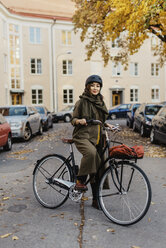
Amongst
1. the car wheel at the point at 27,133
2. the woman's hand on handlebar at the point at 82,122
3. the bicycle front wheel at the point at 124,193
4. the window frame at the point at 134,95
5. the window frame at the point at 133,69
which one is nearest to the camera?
the bicycle front wheel at the point at 124,193

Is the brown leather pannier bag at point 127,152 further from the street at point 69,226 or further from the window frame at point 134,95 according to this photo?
the window frame at point 134,95

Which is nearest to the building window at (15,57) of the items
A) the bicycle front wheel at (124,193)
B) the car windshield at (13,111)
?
the car windshield at (13,111)

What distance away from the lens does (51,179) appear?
4617 mm

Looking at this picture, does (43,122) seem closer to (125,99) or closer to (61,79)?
(61,79)

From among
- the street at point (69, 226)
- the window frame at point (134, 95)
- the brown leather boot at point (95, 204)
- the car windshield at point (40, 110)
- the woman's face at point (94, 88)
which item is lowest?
A: the street at point (69, 226)

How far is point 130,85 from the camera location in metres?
40.5

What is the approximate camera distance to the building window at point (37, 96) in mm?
36594

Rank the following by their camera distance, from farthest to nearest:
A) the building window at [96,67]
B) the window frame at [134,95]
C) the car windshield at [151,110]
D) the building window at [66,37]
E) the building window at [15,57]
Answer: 1. the window frame at [134,95]
2. the building window at [96,67]
3. the building window at [66,37]
4. the building window at [15,57]
5. the car windshield at [151,110]

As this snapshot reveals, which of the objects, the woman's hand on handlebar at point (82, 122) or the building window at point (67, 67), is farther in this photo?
the building window at point (67, 67)

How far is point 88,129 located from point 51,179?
3.40 feet

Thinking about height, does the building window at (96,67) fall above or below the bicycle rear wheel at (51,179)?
above

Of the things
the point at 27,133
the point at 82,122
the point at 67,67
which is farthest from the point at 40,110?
the point at 67,67

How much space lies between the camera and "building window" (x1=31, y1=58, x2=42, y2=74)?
3659cm

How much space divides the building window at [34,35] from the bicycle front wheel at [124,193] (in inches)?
1351
